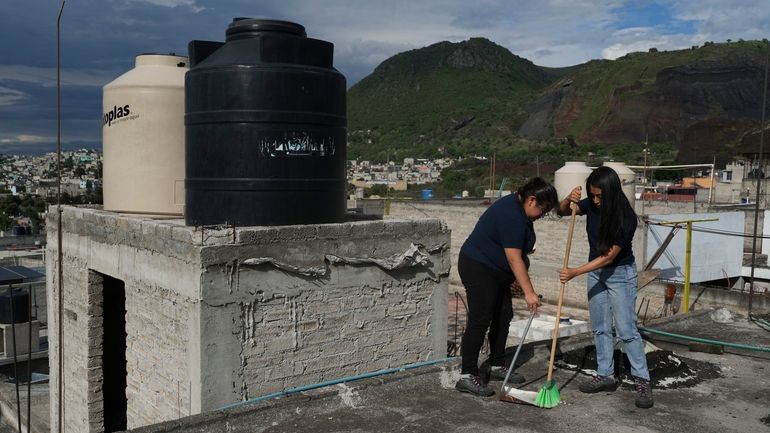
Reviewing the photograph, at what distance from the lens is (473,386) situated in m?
5.07

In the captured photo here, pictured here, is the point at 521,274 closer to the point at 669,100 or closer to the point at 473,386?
the point at 473,386

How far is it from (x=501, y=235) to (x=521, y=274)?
1.06 ft

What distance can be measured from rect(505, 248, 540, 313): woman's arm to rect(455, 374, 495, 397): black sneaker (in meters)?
0.74

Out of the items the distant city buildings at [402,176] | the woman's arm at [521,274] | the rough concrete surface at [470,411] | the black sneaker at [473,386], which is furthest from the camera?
the distant city buildings at [402,176]

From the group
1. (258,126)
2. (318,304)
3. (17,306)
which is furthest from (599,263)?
(17,306)

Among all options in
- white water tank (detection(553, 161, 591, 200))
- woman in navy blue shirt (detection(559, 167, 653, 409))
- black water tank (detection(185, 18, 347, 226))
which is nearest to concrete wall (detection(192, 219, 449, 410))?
black water tank (detection(185, 18, 347, 226))

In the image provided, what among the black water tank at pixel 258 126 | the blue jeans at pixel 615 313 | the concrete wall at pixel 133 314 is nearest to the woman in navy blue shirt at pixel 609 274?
the blue jeans at pixel 615 313

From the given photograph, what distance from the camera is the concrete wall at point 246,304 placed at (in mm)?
5516

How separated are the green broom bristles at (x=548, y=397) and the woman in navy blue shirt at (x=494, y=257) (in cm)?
38

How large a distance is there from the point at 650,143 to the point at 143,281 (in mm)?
87159

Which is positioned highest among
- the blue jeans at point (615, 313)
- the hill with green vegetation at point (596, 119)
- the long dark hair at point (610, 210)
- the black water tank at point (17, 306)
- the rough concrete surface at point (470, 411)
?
the hill with green vegetation at point (596, 119)

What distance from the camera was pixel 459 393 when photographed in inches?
203

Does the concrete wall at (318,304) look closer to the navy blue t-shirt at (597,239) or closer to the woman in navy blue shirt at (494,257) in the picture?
the woman in navy blue shirt at (494,257)

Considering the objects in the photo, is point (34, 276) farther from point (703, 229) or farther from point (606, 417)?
point (703, 229)
